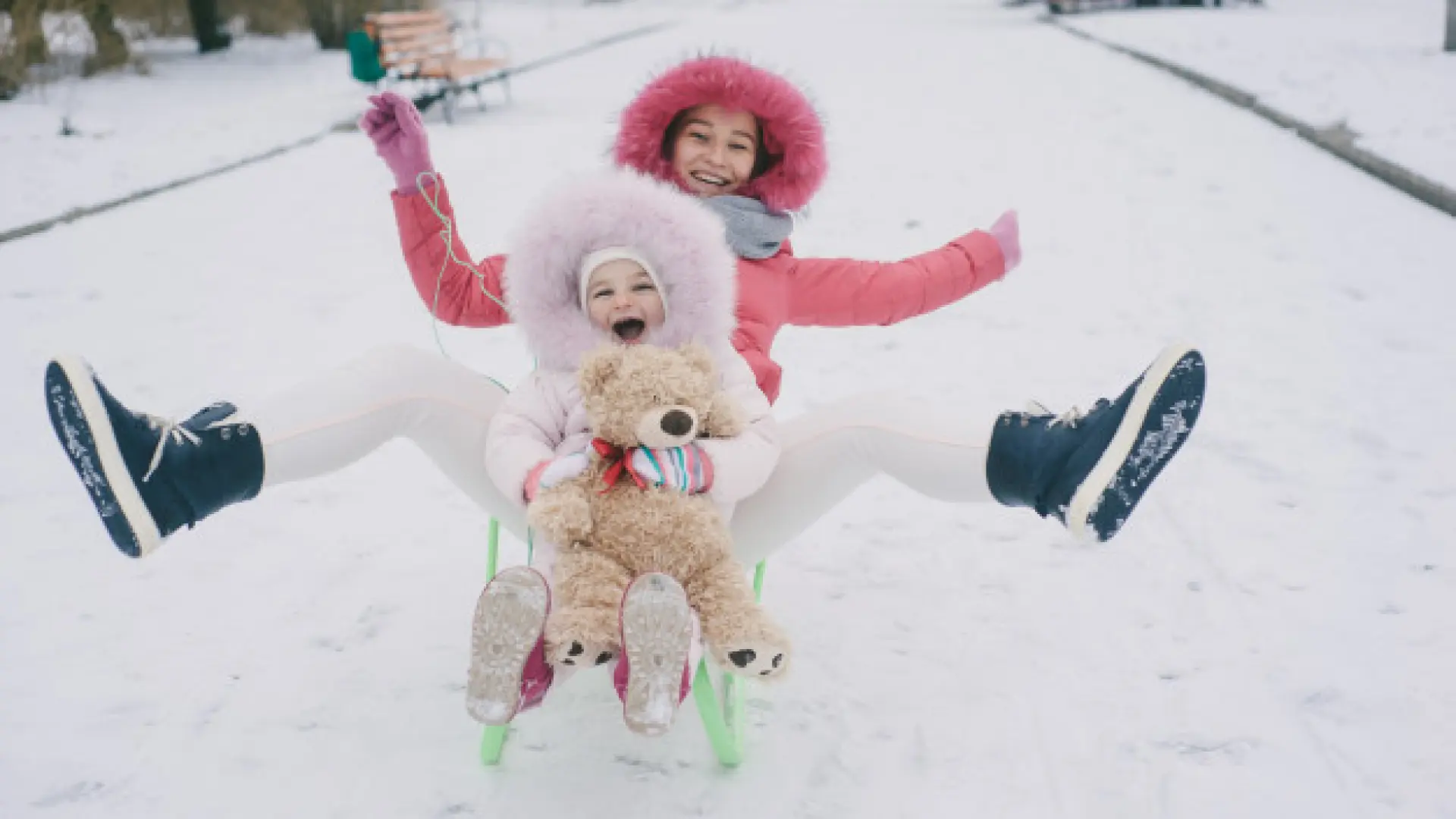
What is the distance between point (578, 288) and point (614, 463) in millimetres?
381

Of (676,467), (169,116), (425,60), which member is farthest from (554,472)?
(169,116)

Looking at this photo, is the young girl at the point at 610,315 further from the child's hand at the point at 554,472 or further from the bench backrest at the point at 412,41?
the bench backrest at the point at 412,41

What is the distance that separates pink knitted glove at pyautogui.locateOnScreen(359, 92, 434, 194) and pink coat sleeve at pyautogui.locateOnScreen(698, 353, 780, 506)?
0.77 metres

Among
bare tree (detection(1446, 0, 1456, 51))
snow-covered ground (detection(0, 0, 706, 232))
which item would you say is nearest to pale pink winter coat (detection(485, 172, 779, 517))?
snow-covered ground (detection(0, 0, 706, 232))

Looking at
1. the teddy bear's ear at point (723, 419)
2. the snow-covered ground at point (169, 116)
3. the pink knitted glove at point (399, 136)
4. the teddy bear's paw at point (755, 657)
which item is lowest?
the snow-covered ground at point (169, 116)

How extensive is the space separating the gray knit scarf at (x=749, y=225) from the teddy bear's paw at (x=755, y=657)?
3.44ft

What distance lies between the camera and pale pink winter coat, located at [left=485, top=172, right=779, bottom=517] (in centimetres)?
202

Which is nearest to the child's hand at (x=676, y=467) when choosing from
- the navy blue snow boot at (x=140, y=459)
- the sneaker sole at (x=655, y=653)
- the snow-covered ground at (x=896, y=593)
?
the sneaker sole at (x=655, y=653)

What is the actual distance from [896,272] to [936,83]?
931cm

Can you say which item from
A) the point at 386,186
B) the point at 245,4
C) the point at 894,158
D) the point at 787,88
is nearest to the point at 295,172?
the point at 386,186

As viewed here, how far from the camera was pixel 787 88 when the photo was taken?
2631mm

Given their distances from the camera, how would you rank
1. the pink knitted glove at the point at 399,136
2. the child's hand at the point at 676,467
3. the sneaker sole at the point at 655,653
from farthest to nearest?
1. the pink knitted glove at the point at 399,136
2. the child's hand at the point at 676,467
3. the sneaker sole at the point at 655,653

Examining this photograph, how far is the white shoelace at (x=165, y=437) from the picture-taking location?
1.80m

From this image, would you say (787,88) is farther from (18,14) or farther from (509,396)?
(18,14)
